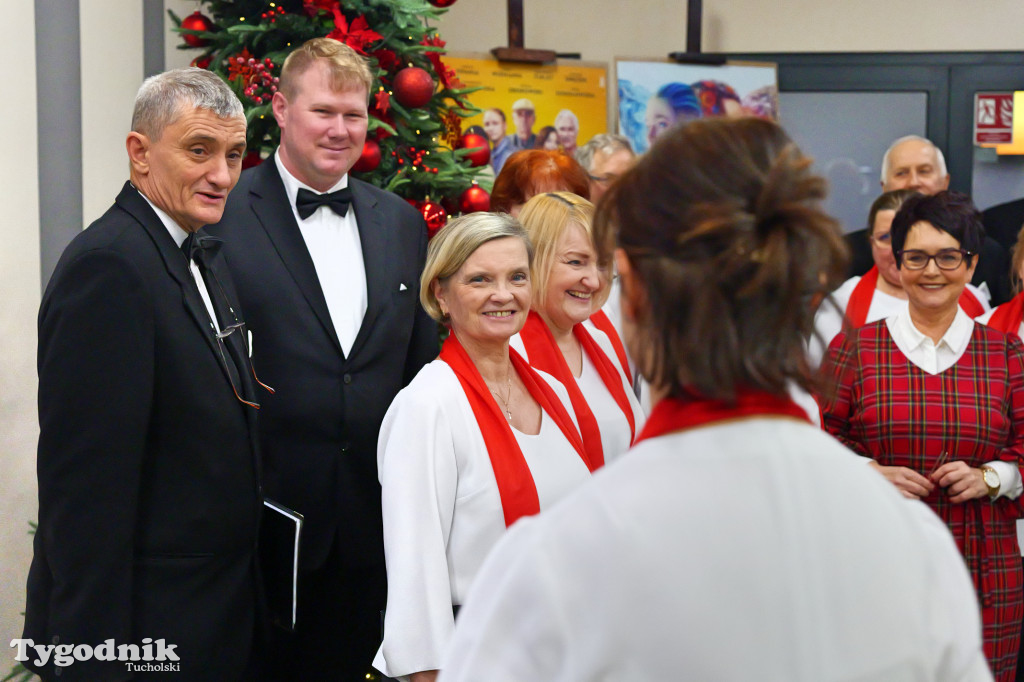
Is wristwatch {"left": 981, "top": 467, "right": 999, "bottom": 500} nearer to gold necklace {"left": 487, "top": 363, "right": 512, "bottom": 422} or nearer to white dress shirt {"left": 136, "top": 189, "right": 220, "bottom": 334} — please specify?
gold necklace {"left": 487, "top": 363, "right": 512, "bottom": 422}

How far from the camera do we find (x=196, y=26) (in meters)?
3.52

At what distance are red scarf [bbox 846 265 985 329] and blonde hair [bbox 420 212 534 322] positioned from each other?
62.7 inches

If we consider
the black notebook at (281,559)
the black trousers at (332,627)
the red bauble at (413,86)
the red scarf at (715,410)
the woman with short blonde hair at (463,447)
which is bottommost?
the black trousers at (332,627)

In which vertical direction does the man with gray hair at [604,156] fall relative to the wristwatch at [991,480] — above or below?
above

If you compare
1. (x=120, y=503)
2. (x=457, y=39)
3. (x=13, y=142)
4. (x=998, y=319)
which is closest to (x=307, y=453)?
(x=120, y=503)

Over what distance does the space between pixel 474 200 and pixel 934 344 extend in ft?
5.53

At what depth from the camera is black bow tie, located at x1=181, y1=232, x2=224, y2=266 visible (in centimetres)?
197

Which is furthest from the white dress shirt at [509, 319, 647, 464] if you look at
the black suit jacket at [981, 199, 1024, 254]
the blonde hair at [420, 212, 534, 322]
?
the black suit jacket at [981, 199, 1024, 254]

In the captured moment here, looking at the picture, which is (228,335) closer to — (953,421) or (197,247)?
(197,247)

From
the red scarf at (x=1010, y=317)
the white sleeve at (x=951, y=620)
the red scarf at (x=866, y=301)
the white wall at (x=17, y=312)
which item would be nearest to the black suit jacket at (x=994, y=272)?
the red scarf at (x=866, y=301)

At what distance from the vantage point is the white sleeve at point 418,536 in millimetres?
1919

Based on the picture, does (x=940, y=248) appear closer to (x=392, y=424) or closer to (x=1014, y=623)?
(x=1014, y=623)

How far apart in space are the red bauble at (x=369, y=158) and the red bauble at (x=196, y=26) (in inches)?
28.6

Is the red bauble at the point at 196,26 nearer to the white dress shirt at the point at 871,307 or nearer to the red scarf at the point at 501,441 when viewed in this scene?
the red scarf at the point at 501,441
